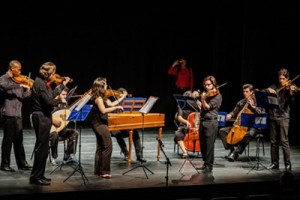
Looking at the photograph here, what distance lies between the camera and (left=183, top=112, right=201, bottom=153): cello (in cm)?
1048

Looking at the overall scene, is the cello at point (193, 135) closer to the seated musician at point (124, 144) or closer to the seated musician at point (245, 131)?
the seated musician at point (245, 131)

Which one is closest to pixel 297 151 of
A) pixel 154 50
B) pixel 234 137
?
pixel 234 137

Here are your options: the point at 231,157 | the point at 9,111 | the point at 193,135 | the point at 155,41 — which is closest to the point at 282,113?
the point at 231,157

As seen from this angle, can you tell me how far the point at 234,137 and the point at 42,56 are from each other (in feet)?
19.5

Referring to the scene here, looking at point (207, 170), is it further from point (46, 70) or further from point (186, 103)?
point (46, 70)

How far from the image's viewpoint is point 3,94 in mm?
8586

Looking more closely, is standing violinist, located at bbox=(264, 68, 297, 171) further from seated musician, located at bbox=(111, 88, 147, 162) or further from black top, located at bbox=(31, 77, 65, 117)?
black top, located at bbox=(31, 77, 65, 117)

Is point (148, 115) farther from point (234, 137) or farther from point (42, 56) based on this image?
point (42, 56)

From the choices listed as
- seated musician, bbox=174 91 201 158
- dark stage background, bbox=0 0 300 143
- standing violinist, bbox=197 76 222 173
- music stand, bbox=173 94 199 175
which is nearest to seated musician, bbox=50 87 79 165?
music stand, bbox=173 94 199 175

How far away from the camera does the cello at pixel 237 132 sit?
1041 cm

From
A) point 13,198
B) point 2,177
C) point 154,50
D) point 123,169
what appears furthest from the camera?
point 154,50

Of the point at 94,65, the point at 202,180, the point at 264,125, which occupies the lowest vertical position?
the point at 202,180

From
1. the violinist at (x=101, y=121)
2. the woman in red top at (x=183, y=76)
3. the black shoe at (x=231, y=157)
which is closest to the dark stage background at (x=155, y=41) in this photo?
the woman in red top at (x=183, y=76)

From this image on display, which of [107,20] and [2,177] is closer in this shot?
[2,177]
